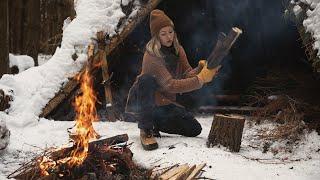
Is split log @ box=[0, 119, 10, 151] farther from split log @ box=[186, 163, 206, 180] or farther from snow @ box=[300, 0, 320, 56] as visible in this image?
snow @ box=[300, 0, 320, 56]

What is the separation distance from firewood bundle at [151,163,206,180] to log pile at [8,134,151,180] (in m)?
0.13

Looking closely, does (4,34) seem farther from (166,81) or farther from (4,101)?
(166,81)

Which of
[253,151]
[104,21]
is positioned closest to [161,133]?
[253,151]

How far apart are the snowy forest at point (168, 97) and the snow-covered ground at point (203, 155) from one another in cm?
1

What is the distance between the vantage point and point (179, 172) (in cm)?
375

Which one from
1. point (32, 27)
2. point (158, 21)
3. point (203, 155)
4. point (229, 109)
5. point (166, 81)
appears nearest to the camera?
point (203, 155)

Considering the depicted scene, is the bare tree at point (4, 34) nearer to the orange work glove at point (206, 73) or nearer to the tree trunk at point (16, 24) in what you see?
the orange work glove at point (206, 73)

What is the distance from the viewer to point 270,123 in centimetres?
564

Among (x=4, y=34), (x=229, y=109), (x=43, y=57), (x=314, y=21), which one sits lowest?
(x=43, y=57)

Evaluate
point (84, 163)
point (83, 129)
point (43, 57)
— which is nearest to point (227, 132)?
point (83, 129)

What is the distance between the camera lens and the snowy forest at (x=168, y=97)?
156 inches

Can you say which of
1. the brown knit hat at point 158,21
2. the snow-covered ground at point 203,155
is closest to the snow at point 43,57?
the snow-covered ground at point 203,155

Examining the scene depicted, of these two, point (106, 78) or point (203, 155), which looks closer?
point (203, 155)

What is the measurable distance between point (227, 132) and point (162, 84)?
35.2 inches
